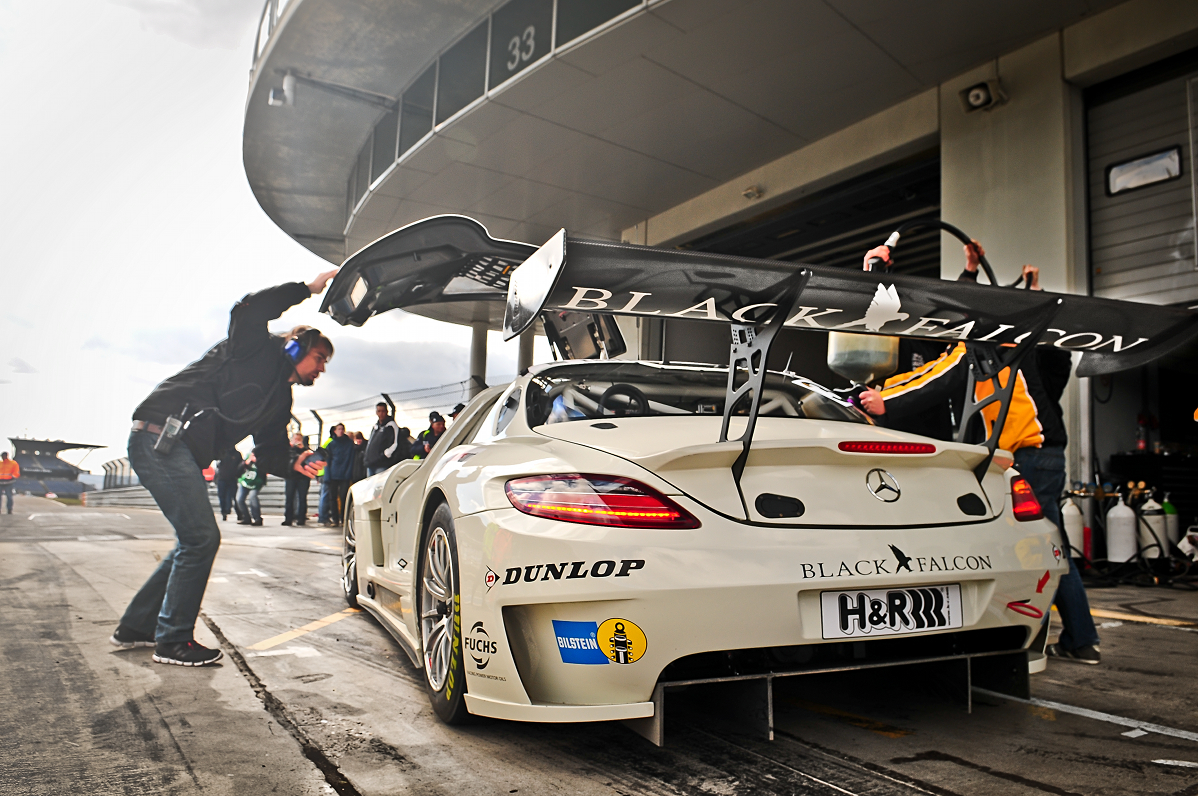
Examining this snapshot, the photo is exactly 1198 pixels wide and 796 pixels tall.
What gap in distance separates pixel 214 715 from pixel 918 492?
2.29 metres

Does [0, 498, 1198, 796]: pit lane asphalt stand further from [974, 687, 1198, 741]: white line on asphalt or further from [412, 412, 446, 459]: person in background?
[412, 412, 446, 459]: person in background

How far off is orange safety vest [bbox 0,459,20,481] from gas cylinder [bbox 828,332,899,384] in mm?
20475

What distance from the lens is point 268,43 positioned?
9.33m

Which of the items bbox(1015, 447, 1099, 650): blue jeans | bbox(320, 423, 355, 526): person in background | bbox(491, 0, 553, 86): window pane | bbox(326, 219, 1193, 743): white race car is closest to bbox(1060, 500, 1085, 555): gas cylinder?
bbox(1015, 447, 1099, 650): blue jeans

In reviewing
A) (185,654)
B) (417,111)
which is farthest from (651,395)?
(417,111)

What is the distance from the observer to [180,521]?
3.41 metres

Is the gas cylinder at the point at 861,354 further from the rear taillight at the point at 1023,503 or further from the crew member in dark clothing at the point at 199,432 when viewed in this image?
the crew member in dark clothing at the point at 199,432

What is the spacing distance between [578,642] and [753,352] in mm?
885

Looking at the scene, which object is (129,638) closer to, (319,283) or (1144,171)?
(319,283)

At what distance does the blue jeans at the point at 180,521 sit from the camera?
3.38 metres

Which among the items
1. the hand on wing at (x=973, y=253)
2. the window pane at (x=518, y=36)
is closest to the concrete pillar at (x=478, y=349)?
the window pane at (x=518, y=36)

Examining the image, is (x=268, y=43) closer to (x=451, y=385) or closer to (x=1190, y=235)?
(x=451, y=385)

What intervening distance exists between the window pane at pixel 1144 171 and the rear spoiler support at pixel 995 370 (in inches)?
195

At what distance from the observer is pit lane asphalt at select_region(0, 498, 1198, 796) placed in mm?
1936
